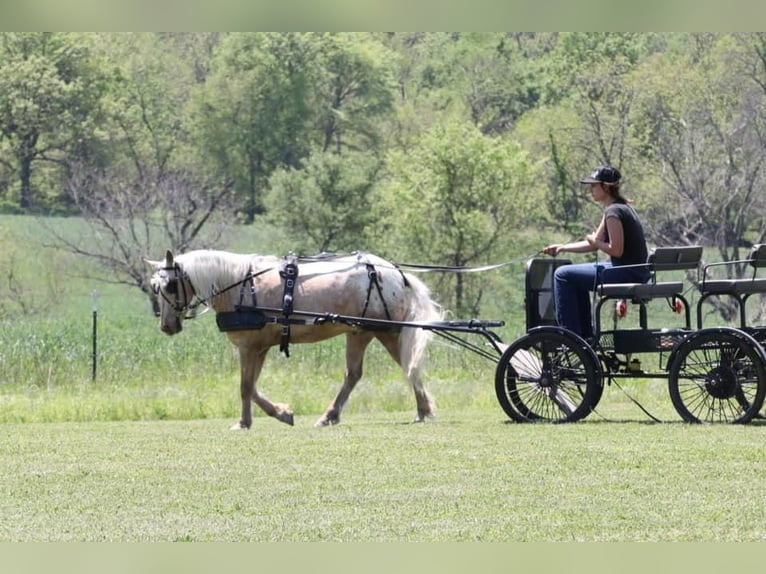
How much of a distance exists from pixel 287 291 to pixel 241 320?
51cm

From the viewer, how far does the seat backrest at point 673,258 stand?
39.4 feet

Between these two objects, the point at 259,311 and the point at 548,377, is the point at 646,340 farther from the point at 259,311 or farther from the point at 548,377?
the point at 259,311

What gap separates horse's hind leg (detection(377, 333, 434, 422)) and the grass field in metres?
0.28

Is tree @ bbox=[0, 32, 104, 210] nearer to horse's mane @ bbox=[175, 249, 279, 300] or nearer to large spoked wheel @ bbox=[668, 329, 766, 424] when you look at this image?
horse's mane @ bbox=[175, 249, 279, 300]

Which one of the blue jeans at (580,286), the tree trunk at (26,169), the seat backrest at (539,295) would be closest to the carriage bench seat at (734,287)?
the blue jeans at (580,286)

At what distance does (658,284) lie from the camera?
11953mm

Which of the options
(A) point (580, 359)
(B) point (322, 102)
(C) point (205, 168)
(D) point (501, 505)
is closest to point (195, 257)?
(A) point (580, 359)

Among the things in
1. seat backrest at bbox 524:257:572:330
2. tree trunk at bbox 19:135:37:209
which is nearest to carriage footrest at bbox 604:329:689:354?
seat backrest at bbox 524:257:572:330

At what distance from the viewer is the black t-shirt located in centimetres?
1234

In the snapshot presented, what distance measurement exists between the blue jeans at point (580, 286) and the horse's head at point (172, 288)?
143 inches

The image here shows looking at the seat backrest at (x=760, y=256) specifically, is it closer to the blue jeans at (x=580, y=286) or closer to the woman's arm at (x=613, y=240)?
the blue jeans at (x=580, y=286)

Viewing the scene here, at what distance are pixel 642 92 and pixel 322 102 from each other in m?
28.9

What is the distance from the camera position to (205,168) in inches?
2936

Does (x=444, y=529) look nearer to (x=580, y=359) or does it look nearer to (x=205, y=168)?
(x=580, y=359)
